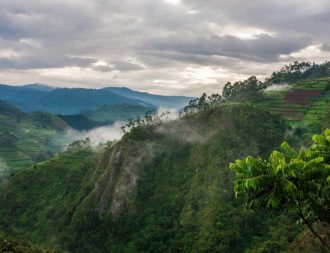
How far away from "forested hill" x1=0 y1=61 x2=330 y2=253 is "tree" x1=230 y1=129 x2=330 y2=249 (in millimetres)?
59634

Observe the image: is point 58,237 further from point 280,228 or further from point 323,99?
point 323,99

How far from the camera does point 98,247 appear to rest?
380 ft

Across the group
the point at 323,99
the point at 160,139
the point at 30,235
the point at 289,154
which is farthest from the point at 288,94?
A: the point at 289,154

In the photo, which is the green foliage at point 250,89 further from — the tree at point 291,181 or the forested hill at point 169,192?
the tree at point 291,181

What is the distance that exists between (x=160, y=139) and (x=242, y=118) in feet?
104

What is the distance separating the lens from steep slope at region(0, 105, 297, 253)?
10281 centimetres

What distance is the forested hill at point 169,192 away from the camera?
99.4 metres

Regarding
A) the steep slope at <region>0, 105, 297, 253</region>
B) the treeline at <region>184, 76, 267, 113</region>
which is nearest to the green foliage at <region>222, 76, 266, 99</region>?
the treeline at <region>184, 76, 267, 113</region>

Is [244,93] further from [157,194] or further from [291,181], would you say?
[291,181]

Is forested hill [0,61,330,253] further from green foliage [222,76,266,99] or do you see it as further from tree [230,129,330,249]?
tree [230,129,330,249]

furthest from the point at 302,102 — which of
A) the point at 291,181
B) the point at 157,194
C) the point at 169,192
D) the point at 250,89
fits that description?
the point at 291,181

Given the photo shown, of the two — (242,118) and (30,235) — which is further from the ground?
(242,118)

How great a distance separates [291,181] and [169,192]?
10084 cm

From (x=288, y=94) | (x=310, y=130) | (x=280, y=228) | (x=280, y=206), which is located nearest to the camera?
(x=280, y=206)
